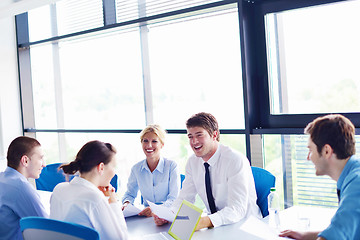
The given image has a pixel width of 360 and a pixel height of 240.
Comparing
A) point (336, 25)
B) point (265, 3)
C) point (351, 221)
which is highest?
point (265, 3)

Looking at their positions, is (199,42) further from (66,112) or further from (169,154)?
(66,112)

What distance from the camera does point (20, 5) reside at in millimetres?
4414

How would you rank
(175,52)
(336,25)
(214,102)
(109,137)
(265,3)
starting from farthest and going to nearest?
(109,137)
(175,52)
(214,102)
(265,3)
(336,25)

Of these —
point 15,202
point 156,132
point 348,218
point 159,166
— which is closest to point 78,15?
point 156,132

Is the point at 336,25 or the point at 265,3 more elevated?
the point at 265,3

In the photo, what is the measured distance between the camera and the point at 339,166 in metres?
1.98

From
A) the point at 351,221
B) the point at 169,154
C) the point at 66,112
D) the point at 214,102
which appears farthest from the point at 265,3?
the point at 66,112

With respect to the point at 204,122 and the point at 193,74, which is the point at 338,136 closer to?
the point at 204,122

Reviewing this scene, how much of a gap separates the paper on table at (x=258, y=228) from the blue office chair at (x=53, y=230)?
93 cm

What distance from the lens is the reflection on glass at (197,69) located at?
388 centimetres

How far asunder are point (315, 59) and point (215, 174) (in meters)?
1.33

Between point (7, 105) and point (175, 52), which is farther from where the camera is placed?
point (7, 105)

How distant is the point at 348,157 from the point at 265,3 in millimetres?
2006

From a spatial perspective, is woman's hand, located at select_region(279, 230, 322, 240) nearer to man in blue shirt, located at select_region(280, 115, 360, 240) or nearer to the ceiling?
man in blue shirt, located at select_region(280, 115, 360, 240)
